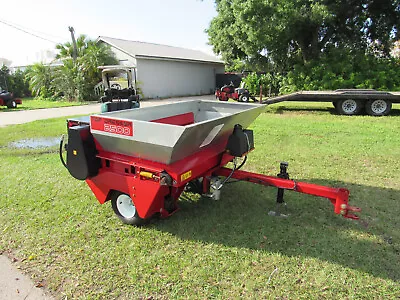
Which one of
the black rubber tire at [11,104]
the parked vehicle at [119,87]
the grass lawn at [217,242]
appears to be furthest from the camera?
the black rubber tire at [11,104]

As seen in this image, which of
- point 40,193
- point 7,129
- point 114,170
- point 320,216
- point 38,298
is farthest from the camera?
point 7,129

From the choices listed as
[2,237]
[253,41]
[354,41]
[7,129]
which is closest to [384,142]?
[2,237]

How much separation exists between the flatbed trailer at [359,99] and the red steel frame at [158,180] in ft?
28.2

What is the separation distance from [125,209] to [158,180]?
82cm

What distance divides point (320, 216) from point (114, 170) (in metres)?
2.44

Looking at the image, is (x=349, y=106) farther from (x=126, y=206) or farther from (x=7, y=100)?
(x=7, y=100)

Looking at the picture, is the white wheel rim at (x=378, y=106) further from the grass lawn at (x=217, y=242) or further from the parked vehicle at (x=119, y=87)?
the parked vehicle at (x=119, y=87)

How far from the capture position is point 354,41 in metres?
16.0

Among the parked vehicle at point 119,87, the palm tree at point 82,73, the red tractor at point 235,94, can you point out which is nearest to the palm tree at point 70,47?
the palm tree at point 82,73

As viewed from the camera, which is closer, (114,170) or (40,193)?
(114,170)

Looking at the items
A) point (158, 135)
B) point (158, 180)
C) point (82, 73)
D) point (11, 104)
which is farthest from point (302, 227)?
point (82, 73)

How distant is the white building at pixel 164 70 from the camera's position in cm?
1933

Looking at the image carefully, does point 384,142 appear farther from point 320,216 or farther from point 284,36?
point 284,36

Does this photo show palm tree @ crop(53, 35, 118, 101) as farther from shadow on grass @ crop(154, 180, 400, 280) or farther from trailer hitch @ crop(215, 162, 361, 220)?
trailer hitch @ crop(215, 162, 361, 220)
